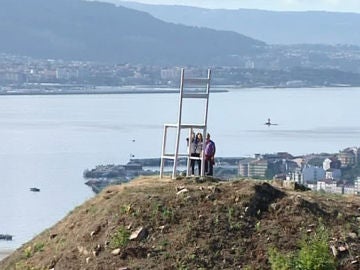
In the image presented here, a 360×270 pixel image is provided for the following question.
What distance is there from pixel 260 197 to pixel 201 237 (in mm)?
706

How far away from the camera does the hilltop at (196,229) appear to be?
9.38m

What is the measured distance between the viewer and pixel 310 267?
886cm

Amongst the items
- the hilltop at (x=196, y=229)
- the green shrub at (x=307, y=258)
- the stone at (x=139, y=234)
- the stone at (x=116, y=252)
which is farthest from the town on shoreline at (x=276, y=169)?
the green shrub at (x=307, y=258)

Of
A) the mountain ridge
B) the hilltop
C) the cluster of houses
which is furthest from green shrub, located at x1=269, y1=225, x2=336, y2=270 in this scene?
the mountain ridge

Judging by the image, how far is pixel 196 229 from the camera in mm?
9688

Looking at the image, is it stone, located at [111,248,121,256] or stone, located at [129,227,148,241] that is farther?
stone, located at [129,227,148,241]

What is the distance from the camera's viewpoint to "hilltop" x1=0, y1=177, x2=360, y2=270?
938 cm

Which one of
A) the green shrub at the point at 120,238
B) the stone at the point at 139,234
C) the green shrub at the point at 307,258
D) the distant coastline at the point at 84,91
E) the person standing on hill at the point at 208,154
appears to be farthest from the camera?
the distant coastline at the point at 84,91

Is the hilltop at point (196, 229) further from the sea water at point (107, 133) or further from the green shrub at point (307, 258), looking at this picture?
the sea water at point (107, 133)

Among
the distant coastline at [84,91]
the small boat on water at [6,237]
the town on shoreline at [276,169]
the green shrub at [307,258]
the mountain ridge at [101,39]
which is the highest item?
the green shrub at [307,258]

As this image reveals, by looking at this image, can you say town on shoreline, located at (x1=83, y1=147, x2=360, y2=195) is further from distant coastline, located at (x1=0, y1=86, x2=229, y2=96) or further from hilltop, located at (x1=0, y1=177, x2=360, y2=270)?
distant coastline, located at (x1=0, y1=86, x2=229, y2=96)

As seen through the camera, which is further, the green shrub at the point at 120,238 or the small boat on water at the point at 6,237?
the small boat on water at the point at 6,237

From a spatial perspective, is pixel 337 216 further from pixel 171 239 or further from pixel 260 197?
pixel 171 239

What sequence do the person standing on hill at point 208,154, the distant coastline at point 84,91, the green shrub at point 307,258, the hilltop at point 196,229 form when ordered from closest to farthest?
the green shrub at point 307,258
the hilltop at point 196,229
the person standing on hill at point 208,154
the distant coastline at point 84,91
